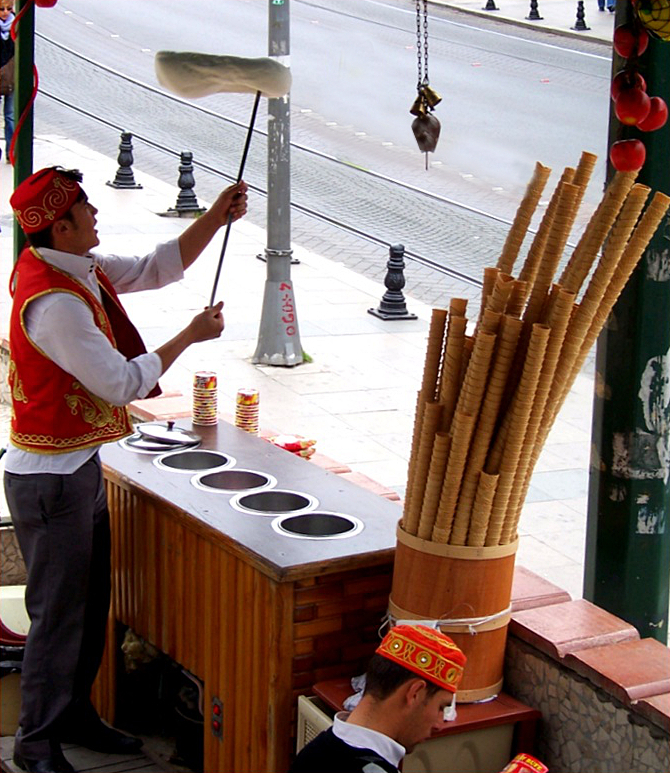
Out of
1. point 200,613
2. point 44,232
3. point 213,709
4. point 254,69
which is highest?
point 254,69

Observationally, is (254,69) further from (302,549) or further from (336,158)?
(336,158)

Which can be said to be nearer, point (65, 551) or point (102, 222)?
point (65, 551)

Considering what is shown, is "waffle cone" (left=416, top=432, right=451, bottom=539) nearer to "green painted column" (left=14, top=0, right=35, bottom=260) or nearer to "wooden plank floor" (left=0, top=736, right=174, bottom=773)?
"wooden plank floor" (left=0, top=736, right=174, bottom=773)

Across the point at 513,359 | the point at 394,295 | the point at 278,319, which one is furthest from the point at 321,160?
the point at 513,359

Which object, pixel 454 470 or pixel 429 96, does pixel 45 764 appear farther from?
pixel 429 96

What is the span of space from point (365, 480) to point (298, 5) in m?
23.1

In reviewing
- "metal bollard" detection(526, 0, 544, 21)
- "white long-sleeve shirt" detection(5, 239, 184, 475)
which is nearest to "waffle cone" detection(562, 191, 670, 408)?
"white long-sleeve shirt" detection(5, 239, 184, 475)

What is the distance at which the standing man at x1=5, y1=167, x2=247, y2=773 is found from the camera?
3885 mm

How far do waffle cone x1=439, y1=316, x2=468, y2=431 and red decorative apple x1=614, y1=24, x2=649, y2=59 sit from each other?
87cm

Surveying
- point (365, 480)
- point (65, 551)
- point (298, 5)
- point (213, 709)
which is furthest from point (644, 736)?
point (298, 5)

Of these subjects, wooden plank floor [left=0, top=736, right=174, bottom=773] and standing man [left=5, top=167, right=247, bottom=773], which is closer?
standing man [left=5, top=167, right=247, bottom=773]

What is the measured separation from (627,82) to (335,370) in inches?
251

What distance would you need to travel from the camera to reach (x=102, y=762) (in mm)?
4391

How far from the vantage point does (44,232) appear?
3996mm
